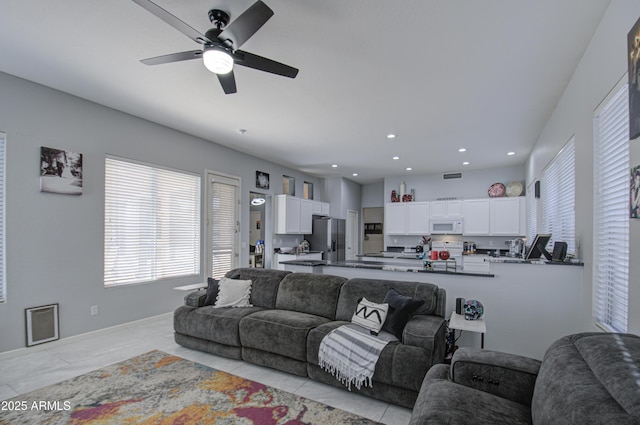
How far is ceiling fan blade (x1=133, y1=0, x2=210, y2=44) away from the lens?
180cm

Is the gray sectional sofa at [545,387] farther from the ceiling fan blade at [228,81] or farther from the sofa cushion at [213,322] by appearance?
the ceiling fan blade at [228,81]

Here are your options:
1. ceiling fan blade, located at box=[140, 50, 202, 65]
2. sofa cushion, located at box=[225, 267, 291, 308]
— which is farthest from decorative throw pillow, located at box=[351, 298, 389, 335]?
ceiling fan blade, located at box=[140, 50, 202, 65]

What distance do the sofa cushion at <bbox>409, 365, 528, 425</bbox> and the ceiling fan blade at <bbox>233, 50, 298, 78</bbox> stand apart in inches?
88.3

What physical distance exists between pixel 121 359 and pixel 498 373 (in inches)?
133

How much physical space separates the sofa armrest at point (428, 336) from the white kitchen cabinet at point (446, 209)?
547 cm

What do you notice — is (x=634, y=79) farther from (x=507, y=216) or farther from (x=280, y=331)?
(x=507, y=216)

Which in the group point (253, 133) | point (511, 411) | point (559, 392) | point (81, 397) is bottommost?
point (81, 397)

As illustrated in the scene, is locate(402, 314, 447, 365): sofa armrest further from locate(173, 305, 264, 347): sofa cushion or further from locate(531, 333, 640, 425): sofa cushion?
locate(173, 305, 264, 347): sofa cushion

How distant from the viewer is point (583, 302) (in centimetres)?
272

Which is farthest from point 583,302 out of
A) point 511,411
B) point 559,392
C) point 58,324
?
point 58,324

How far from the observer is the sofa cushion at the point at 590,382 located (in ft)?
3.06

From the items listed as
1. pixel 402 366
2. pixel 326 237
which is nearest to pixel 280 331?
pixel 402 366

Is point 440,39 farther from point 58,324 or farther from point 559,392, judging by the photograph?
point 58,324

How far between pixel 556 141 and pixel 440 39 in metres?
2.25
